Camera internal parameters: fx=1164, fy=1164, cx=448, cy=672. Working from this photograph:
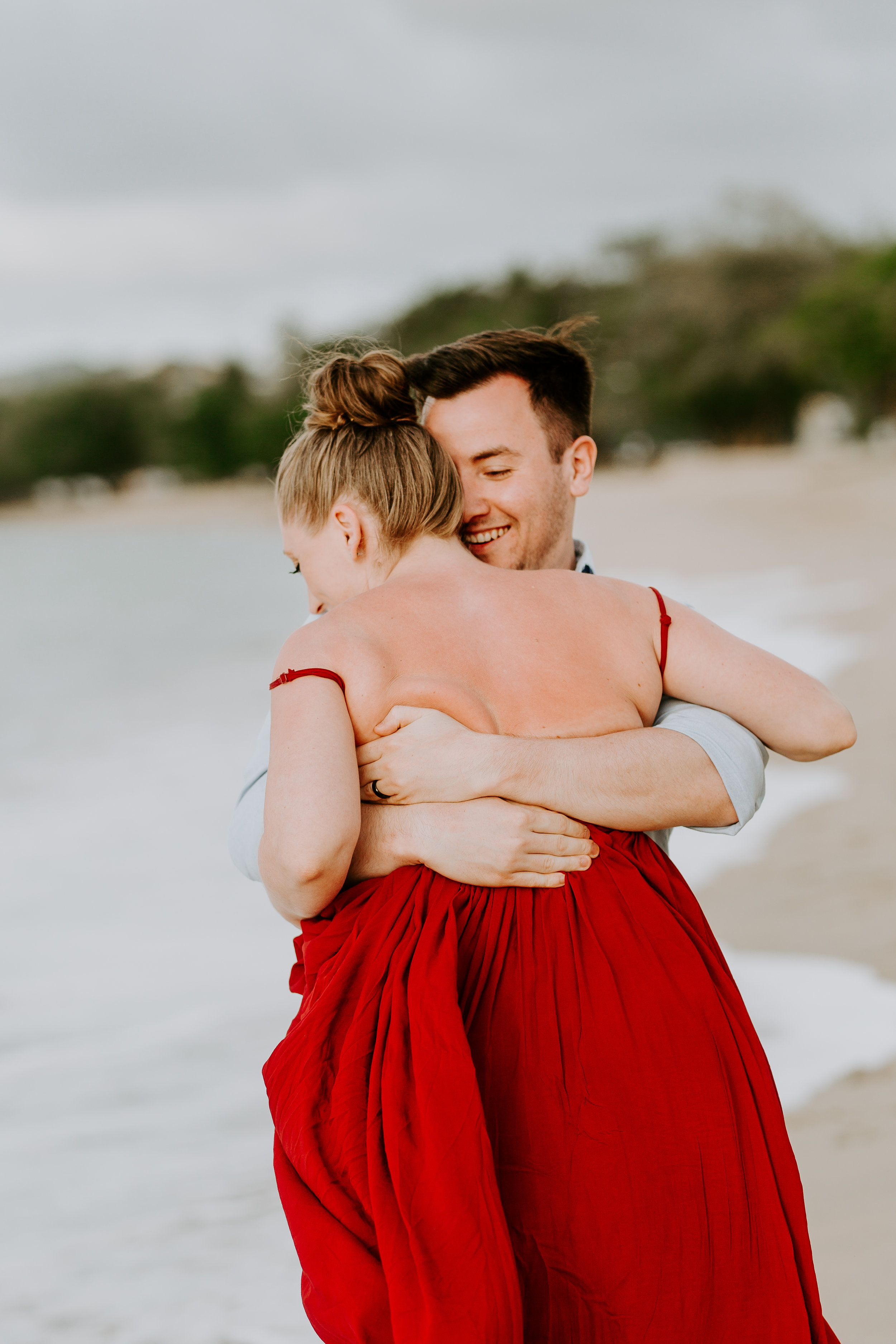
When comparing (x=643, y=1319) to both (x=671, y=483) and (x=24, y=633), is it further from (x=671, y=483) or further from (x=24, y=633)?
(x=671, y=483)

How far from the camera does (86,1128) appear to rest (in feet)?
11.9

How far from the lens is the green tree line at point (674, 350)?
30.5 m

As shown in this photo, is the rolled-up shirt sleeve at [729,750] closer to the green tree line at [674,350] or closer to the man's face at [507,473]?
the man's face at [507,473]

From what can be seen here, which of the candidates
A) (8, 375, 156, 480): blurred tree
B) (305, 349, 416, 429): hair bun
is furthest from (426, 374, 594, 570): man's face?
(8, 375, 156, 480): blurred tree

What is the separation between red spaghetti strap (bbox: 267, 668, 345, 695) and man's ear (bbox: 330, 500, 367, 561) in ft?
0.85

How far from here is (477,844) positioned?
142 cm

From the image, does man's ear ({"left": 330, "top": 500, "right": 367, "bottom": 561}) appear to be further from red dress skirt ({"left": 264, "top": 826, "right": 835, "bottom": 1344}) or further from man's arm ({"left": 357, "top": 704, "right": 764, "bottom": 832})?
red dress skirt ({"left": 264, "top": 826, "right": 835, "bottom": 1344})

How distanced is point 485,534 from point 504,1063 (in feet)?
3.62

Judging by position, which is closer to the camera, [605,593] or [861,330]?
[605,593]

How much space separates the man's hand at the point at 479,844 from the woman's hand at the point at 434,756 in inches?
0.8

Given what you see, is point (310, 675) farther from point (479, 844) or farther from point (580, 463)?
point (580, 463)

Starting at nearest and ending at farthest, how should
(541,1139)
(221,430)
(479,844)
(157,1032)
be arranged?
(541,1139), (479,844), (157,1032), (221,430)

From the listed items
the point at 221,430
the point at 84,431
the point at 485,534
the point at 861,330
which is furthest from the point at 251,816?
the point at 84,431

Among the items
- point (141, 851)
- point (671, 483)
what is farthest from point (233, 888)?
point (671, 483)
